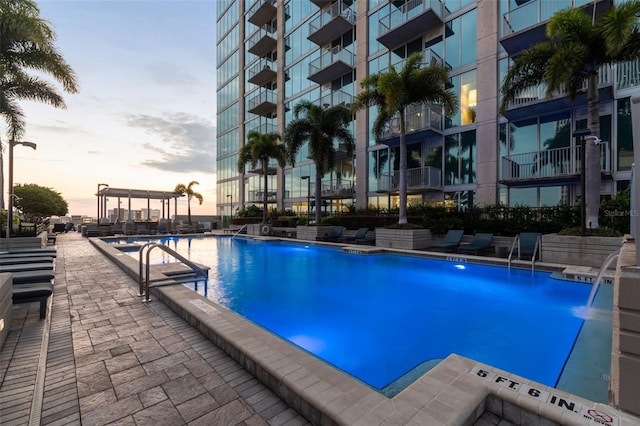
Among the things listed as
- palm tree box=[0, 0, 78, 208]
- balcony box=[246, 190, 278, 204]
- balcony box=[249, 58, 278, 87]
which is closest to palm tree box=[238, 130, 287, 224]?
balcony box=[246, 190, 278, 204]

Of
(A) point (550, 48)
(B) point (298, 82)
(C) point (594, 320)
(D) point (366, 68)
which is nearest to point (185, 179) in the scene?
(B) point (298, 82)

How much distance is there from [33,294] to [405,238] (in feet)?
38.2

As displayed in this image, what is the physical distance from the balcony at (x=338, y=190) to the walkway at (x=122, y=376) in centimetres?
1691

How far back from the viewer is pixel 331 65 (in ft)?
66.9

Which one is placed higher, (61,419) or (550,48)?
(550,48)

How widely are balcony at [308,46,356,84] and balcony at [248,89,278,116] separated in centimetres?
609

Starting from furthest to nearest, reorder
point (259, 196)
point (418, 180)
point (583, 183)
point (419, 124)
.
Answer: point (259, 196), point (418, 180), point (419, 124), point (583, 183)

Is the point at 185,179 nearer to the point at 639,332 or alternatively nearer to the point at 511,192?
the point at 511,192

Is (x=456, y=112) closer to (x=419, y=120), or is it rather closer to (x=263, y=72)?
(x=419, y=120)

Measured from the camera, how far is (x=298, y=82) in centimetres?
2552

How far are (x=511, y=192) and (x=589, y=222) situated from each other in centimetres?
484

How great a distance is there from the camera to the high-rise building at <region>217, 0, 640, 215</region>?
1155 centimetres

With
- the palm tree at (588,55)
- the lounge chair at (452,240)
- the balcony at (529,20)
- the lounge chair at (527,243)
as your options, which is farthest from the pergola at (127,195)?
the balcony at (529,20)

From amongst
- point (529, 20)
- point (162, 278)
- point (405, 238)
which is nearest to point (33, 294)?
point (162, 278)
